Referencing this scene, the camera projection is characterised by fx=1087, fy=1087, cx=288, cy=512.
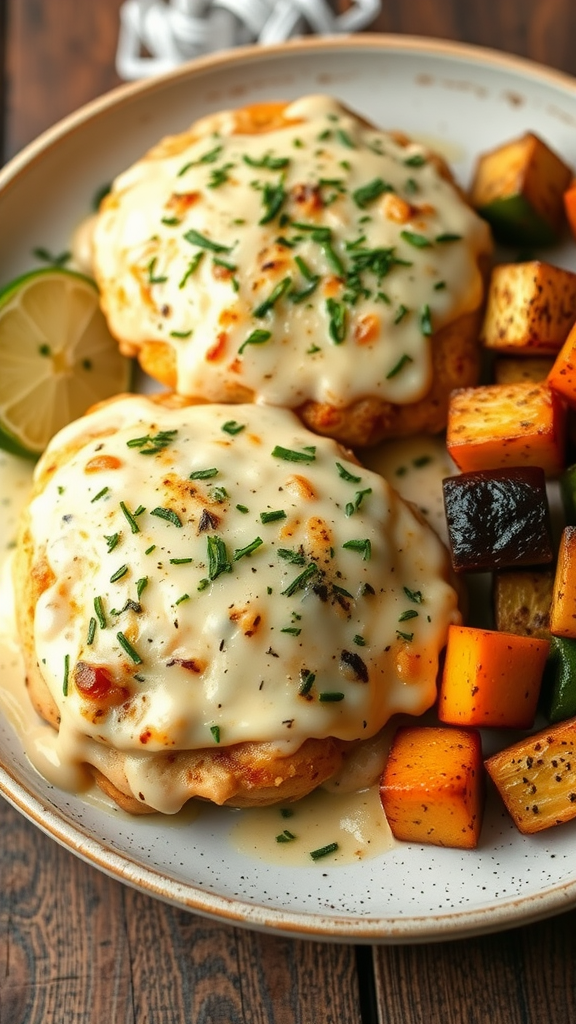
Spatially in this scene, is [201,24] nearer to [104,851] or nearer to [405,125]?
[405,125]

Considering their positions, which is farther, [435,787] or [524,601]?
[524,601]

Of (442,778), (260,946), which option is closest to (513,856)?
(442,778)

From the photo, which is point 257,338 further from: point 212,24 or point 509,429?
point 212,24

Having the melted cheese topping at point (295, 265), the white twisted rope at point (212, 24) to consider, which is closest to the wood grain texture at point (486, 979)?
the melted cheese topping at point (295, 265)

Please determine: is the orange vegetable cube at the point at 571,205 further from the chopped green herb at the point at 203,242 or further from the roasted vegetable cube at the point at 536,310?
the chopped green herb at the point at 203,242

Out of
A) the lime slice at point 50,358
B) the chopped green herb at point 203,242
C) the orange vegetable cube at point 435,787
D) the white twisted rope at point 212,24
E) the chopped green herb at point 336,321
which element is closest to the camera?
the orange vegetable cube at point 435,787

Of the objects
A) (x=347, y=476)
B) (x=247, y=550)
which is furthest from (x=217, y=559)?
(x=347, y=476)

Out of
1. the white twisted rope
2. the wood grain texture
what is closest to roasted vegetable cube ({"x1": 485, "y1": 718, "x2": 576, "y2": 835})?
the wood grain texture
